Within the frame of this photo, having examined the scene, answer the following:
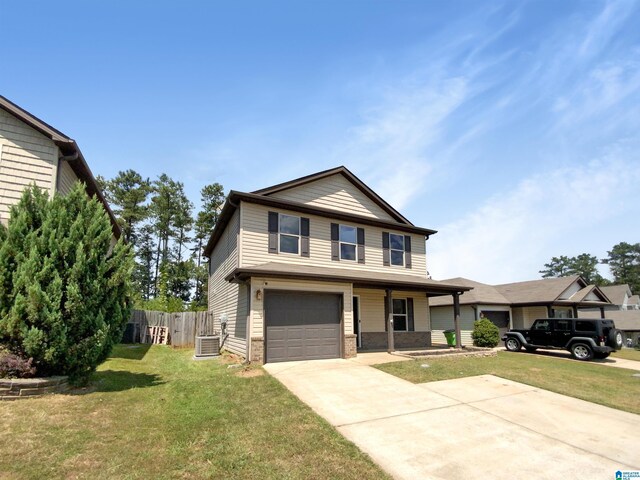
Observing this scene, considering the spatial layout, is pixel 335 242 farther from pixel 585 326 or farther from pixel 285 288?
pixel 585 326

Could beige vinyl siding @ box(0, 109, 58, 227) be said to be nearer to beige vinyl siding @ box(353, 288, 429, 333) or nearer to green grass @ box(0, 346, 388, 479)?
green grass @ box(0, 346, 388, 479)

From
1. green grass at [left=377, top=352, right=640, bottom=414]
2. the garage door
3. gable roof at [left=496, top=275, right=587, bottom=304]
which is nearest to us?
green grass at [left=377, top=352, right=640, bottom=414]

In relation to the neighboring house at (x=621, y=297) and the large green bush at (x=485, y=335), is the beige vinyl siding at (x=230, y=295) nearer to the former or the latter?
the large green bush at (x=485, y=335)

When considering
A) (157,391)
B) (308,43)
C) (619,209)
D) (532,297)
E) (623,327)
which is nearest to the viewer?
(157,391)

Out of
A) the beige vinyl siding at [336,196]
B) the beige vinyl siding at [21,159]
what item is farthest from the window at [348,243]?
the beige vinyl siding at [21,159]

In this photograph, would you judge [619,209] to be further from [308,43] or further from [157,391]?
[157,391]

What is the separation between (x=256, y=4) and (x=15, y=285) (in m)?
9.19

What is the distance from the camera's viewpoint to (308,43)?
1145 centimetres

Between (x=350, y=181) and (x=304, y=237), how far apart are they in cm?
424

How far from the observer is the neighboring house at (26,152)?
30.2ft

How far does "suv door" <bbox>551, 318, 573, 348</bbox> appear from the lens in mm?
16516

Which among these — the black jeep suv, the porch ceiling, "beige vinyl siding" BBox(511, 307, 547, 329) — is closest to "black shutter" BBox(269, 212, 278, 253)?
the porch ceiling

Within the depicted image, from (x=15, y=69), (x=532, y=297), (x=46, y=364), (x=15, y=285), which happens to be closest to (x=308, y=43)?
(x=15, y=69)

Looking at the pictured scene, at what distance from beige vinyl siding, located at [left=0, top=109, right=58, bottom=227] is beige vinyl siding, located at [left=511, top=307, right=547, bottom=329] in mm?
27043
